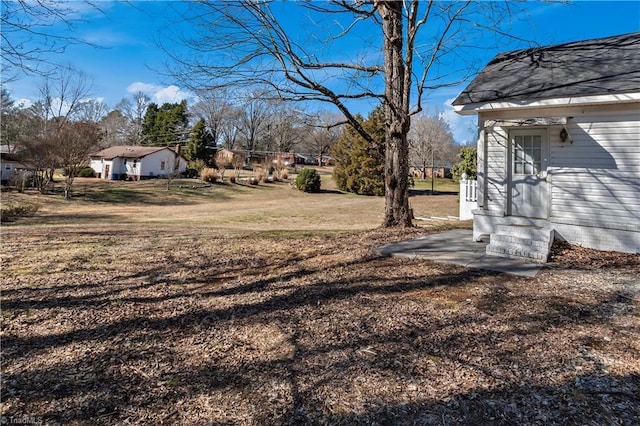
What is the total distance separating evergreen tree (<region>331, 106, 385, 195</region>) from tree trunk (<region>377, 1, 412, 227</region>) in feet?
72.2

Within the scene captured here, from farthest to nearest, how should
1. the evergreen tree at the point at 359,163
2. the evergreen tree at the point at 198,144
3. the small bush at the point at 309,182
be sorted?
the evergreen tree at the point at 198,144, the small bush at the point at 309,182, the evergreen tree at the point at 359,163

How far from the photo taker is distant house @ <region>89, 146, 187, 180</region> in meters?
36.7

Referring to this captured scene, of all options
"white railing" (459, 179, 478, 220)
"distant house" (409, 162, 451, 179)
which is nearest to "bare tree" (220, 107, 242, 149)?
"distant house" (409, 162, 451, 179)

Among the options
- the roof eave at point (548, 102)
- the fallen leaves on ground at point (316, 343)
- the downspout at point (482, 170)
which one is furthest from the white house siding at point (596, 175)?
the fallen leaves on ground at point (316, 343)

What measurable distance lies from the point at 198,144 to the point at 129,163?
8.49 meters

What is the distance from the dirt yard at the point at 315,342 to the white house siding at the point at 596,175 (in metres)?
1.01

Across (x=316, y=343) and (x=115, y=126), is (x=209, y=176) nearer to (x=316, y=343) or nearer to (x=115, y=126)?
(x=115, y=126)

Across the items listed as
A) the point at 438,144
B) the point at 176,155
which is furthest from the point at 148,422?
the point at 438,144

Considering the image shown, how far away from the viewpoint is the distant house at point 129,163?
36656 millimetres

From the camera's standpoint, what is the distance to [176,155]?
40875 mm

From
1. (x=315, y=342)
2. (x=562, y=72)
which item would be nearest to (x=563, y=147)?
(x=562, y=72)

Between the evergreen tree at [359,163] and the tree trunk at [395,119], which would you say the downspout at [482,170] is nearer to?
the tree trunk at [395,119]

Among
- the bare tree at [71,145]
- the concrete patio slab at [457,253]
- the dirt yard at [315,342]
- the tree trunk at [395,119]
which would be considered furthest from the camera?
the bare tree at [71,145]

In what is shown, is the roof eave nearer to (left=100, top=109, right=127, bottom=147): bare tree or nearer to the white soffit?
the white soffit
